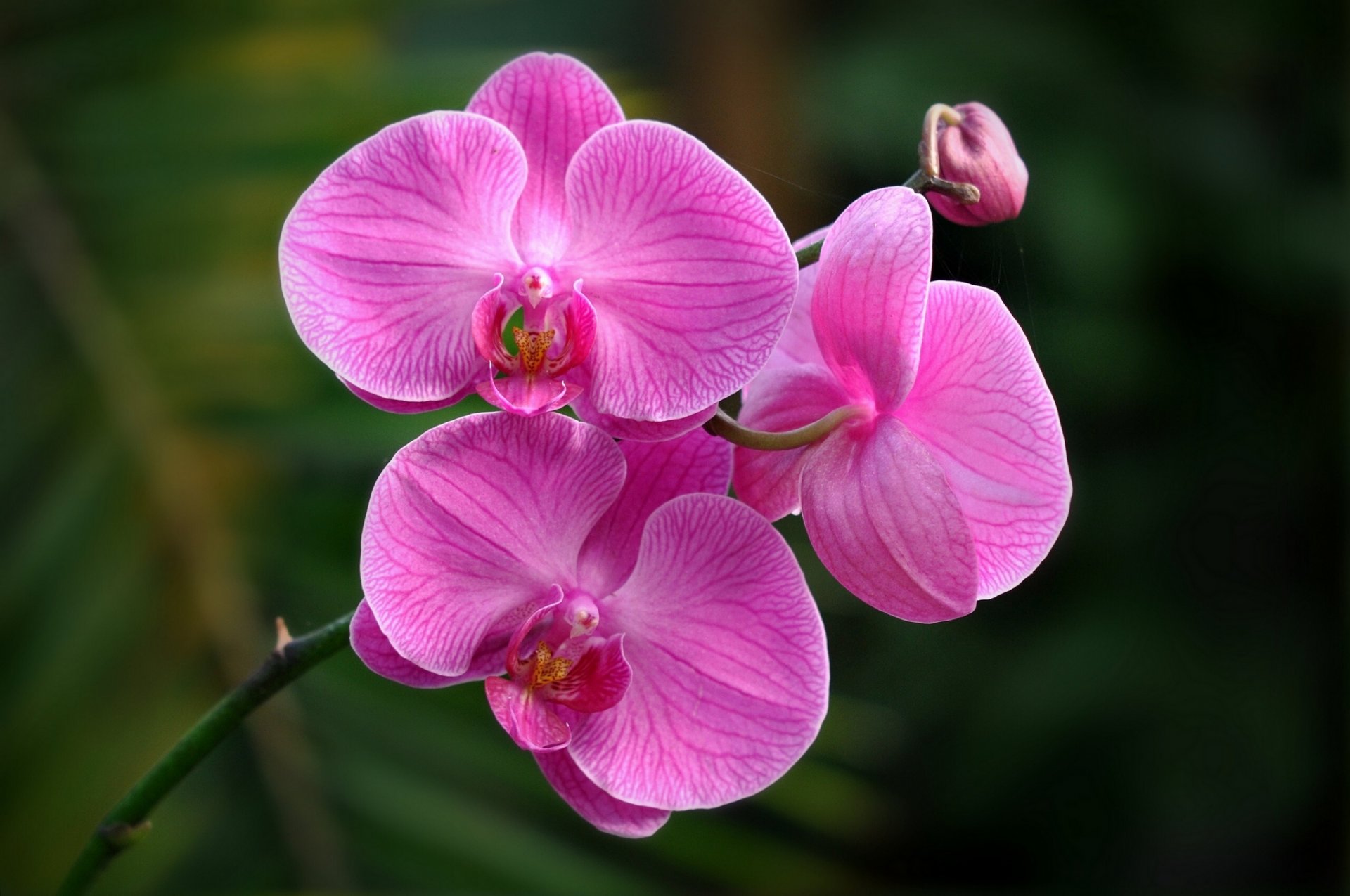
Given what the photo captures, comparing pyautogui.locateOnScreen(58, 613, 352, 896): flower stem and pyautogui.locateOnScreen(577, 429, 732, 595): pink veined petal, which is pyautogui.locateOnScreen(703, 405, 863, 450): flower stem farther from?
pyautogui.locateOnScreen(58, 613, 352, 896): flower stem

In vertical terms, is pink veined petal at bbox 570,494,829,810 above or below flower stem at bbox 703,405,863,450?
below

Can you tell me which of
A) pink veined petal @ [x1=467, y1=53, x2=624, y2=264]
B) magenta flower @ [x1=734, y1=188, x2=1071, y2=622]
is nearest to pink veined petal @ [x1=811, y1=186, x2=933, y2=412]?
magenta flower @ [x1=734, y1=188, x2=1071, y2=622]

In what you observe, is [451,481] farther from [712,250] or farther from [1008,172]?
[1008,172]

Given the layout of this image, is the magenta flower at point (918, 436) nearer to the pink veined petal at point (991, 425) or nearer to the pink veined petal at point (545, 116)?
the pink veined petal at point (991, 425)

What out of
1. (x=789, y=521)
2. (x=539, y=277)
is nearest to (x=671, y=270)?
(x=539, y=277)

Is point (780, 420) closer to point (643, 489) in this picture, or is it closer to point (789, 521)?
point (643, 489)

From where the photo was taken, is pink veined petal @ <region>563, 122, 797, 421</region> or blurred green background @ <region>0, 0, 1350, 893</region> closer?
pink veined petal @ <region>563, 122, 797, 421</region>
